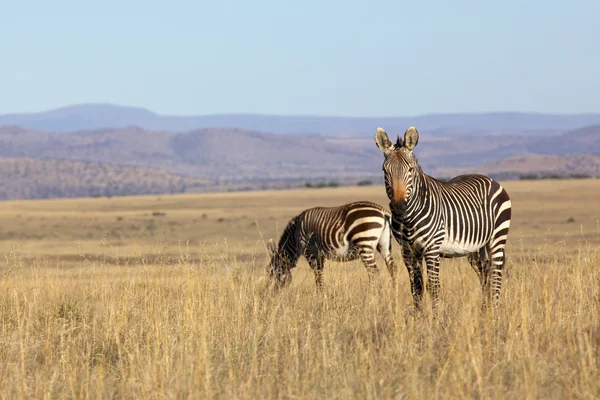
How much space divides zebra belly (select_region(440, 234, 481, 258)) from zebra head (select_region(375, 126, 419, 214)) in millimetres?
707

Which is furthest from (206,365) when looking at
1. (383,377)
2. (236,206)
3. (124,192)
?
(124,192)

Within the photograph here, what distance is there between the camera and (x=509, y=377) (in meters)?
6.31

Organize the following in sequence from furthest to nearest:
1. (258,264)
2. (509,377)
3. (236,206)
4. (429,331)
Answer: (236,206) < (258,264) < (429,331) < (509,377)

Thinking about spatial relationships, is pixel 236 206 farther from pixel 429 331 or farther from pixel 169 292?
pixel 429 331

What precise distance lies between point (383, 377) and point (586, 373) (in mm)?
1307

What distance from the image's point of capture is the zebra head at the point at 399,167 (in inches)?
312

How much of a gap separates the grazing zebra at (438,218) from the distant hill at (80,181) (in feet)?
270

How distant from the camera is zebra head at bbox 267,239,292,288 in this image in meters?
12.0

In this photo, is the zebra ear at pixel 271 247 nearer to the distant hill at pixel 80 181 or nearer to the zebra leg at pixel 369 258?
the zebra leg at pixel 369 258

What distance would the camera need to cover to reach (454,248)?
8.69 metres

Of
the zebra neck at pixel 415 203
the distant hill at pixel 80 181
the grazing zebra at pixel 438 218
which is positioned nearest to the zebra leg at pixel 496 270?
the grazing zebra at pixel 438 218

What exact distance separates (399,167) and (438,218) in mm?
748

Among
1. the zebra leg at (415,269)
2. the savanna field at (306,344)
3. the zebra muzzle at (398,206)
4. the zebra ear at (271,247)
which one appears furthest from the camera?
→ the zebra ear at (271,247)

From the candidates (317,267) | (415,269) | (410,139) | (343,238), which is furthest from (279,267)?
(410,139)
